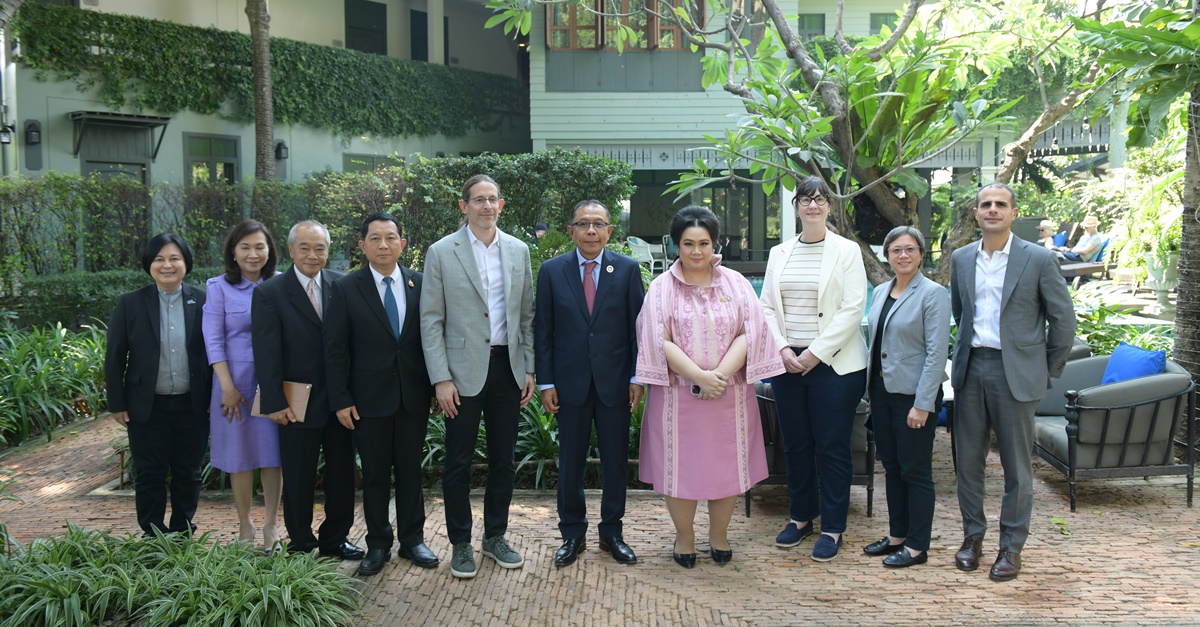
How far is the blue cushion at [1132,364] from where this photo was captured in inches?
242

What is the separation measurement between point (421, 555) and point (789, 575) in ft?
6.39

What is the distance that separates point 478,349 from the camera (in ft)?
15.4

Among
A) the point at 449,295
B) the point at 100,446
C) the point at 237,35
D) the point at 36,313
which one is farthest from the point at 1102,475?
the point at 237,35

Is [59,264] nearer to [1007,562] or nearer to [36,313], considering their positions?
[36,313]

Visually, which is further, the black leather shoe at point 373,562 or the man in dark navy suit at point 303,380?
the black leather shoe at point 373,562

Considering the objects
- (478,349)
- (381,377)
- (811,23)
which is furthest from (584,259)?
(811,23)

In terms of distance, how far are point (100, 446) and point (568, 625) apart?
5311mm

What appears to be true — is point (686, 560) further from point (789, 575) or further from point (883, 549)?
point (883, 549)

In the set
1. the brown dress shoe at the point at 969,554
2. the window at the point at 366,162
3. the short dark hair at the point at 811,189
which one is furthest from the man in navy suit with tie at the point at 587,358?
the window at the point at 366,162

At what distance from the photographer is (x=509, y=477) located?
4980 millimetres

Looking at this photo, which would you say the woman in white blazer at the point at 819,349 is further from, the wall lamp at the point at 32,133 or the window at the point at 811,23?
the window at the point at 811,23

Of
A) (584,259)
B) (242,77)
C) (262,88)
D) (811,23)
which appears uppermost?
(811,23)

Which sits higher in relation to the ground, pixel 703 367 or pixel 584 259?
pixel 584 259

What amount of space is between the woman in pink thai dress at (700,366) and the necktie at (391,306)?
1260 millimetres
